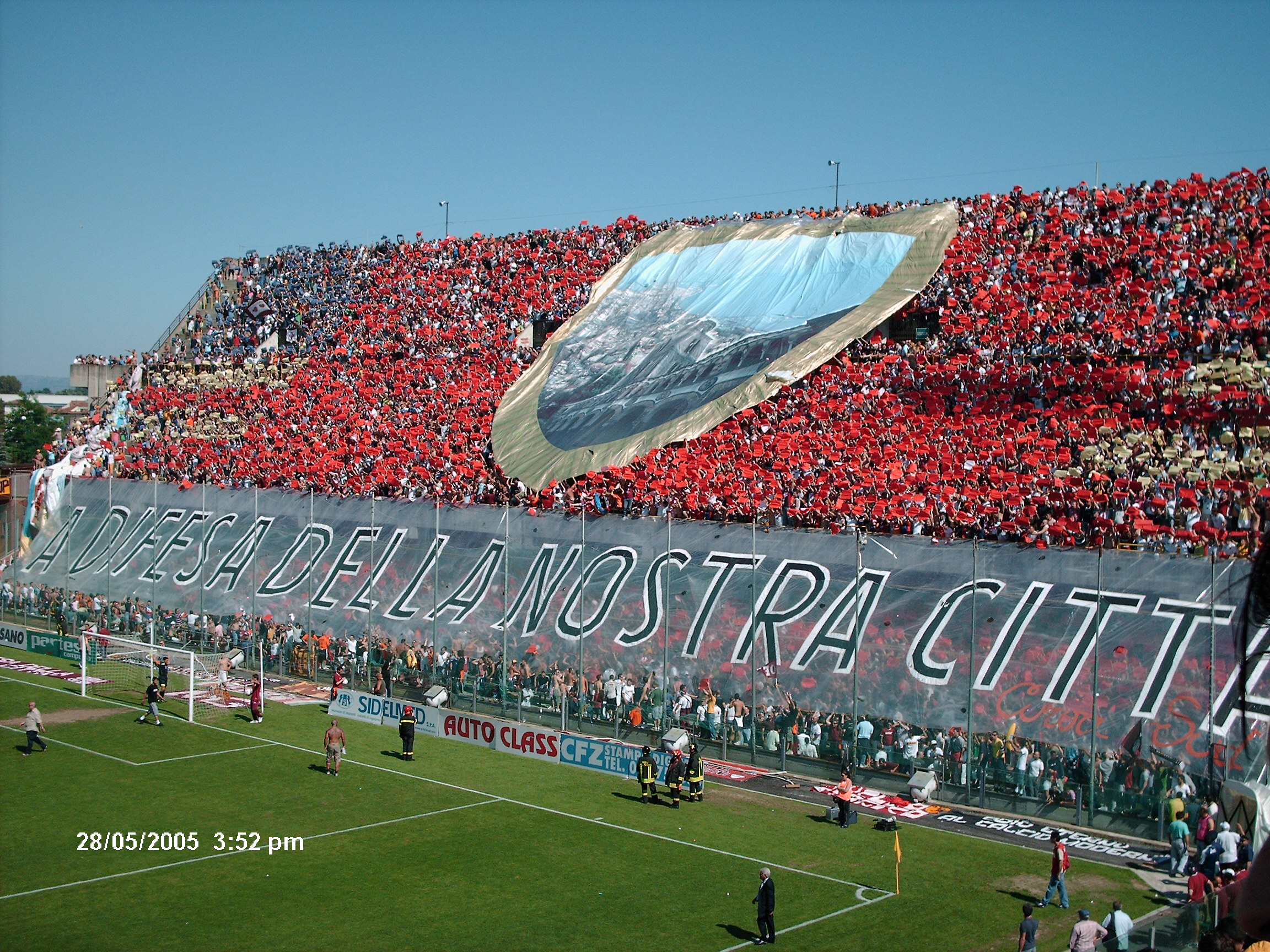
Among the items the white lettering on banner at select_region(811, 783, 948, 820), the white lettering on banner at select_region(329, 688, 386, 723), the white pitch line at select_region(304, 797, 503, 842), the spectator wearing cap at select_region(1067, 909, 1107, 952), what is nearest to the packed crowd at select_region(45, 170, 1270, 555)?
the white lettering on banner at select_region(811, 783, 948, 820)

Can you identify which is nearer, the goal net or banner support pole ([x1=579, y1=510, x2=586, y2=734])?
banner support pole ([x1=579, y1=510, x2=586, y2=734])

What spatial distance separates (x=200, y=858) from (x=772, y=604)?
46.6ft

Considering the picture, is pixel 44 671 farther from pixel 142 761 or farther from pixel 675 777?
pixel 675 777

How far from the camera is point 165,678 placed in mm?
34250

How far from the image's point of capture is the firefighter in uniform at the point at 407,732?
92.9ft

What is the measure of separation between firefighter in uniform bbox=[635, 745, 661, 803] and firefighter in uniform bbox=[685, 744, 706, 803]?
718mm

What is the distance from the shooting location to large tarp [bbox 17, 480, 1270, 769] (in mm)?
23516

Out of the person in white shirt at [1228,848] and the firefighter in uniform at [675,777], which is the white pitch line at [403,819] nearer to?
the firefighter in uniform at [675,777]

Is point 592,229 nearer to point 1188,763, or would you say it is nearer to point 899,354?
point 899,354

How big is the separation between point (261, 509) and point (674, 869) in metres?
27.0

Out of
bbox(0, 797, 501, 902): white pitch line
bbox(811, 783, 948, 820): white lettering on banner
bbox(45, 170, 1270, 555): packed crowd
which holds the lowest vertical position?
bbox(0, 797, 501, 902): white pitch line

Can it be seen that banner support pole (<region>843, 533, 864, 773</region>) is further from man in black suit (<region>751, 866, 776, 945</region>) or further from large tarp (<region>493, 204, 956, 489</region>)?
man in black suit (<region>751, 866, 776, 945</region>)

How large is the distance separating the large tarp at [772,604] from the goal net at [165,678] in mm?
3887
